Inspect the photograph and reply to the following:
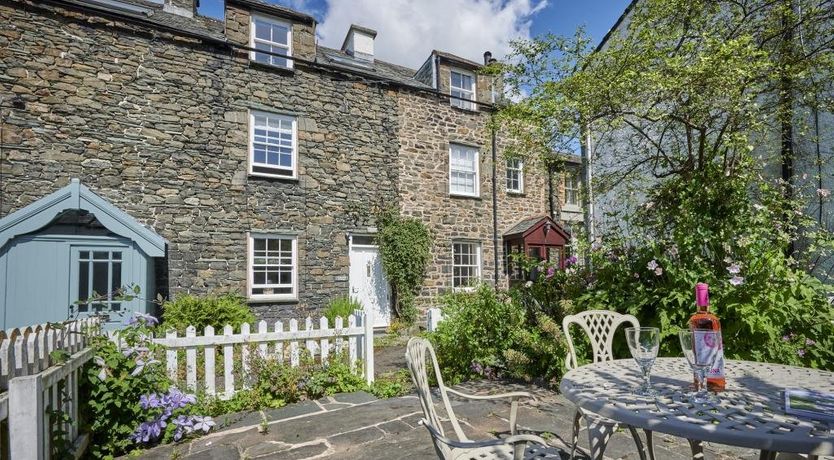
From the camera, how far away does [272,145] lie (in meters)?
9.41

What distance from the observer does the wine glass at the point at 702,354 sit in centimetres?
175

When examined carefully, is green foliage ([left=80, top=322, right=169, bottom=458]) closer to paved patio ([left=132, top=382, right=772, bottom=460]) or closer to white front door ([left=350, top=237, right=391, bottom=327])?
paved patio ([left=132, top=382, right=772, bottom=460])

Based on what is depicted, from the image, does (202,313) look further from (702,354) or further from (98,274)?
(702,354)

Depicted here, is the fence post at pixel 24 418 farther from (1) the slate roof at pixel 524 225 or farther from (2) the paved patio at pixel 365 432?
(1) the slate roof at pixel 524 225

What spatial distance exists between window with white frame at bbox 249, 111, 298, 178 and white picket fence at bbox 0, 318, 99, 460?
22.4 feet

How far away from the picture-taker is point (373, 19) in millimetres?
11625

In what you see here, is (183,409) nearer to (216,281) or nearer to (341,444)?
(341,444)

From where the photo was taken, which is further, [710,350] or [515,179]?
[515,179]

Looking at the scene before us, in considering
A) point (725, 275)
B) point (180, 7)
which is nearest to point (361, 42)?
point (180, 7)

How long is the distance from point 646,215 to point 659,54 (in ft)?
6.15

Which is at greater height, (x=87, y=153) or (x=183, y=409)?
(x=87, y=153)

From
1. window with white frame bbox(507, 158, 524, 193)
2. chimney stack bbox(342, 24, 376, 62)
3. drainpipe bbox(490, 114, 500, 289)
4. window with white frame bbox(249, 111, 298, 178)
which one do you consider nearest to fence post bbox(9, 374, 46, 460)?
window with white frame bbox(249, 111, 298, 178)

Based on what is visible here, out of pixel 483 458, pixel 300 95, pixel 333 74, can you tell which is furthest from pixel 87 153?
pixel 483 458

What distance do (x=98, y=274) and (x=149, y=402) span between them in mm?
4908
